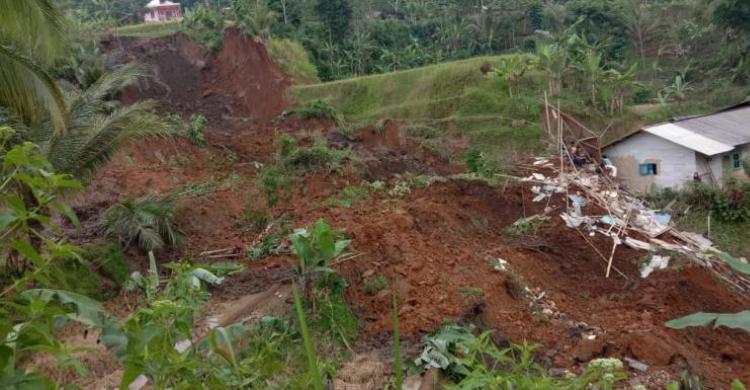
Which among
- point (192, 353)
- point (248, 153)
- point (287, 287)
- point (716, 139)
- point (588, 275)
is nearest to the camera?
point (192, 353)

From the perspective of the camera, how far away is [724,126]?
17719 mm

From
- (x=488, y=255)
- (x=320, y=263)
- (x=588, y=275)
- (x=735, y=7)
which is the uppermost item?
(x=735, y=7)

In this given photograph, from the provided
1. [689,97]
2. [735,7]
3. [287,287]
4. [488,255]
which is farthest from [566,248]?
[735,7]

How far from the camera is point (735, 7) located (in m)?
27.3

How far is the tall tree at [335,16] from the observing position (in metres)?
33.6

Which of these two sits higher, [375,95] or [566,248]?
[375,95]

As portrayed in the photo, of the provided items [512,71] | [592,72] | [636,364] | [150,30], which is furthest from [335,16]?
[636,364]

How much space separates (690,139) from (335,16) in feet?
73.2

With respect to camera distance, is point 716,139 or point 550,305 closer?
point 550,305

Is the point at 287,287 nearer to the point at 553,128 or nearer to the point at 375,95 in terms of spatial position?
the point at 553,128

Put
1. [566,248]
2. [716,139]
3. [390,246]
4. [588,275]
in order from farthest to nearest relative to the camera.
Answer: [716,139], [566,248], [588,275], [390,246]

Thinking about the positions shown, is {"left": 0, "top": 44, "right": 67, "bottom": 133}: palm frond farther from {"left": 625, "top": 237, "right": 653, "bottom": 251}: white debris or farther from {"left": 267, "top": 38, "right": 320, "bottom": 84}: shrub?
{"left": 267, "top": 38, "right": 320, "bottom": 84}: shrub

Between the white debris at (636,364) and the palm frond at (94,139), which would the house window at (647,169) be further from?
the palm frond at (94,139)

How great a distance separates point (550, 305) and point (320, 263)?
3.92m
